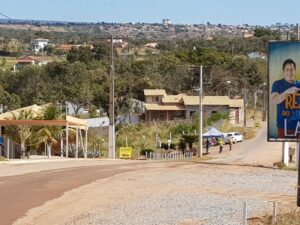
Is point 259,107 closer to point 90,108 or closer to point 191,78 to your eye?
point 191,78

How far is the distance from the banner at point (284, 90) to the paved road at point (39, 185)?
7.09 m

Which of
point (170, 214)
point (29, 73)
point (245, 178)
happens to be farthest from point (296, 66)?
point (29, 73)

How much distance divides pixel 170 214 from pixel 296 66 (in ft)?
37.9

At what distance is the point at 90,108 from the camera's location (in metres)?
84.8

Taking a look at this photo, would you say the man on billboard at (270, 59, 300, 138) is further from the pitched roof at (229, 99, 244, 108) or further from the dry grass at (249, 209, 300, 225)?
the pitched roof at (229, 99, 244, 108)

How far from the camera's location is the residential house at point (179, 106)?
86.9m

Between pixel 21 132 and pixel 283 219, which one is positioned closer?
pixel 283 219

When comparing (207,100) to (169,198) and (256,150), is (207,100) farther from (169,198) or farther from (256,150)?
(169,198)

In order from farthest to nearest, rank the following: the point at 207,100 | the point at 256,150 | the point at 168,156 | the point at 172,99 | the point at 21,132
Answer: the point at 172,99 < the point at 207,100 < the point at 256,150 < the point at 168,156 < the point at 21,132

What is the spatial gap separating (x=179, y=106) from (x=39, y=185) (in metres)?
63.2

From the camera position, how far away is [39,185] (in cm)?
2472

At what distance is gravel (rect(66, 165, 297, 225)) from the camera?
1684 centimetres

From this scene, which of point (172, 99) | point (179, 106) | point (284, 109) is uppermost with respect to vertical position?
point (172, 99)

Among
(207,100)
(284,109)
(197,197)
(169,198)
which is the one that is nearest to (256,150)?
(207,100)
